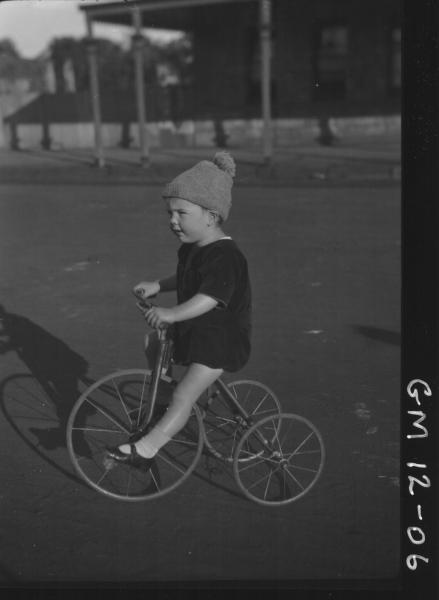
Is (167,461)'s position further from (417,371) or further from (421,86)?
(421,86)

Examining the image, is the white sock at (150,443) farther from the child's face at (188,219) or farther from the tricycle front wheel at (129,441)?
the child's face at (188,219)

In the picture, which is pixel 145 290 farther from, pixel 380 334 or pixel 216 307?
pixel 380 334

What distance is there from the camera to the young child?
11.1 feet

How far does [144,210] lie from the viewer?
41.1ft

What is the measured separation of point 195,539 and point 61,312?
3.85m

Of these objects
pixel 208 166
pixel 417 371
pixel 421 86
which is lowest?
pixel 417 371

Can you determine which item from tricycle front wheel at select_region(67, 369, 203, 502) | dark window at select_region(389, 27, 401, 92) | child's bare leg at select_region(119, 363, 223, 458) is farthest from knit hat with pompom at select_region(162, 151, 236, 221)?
dark window at select_region(389, 27, 401, 92)

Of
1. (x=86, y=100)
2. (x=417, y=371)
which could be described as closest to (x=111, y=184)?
(x=86, y=100)

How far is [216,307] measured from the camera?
3475 mm

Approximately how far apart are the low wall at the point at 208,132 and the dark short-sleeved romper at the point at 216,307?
1981 centimetres

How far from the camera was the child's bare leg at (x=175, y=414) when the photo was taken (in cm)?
354

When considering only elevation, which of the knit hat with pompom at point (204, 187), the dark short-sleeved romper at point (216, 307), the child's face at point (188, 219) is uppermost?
the knit hat with pompom at point (204, 187)

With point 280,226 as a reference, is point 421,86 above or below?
above

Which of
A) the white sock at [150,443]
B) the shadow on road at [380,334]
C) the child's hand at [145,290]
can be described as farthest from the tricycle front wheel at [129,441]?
the shadow on road at [380,334]
